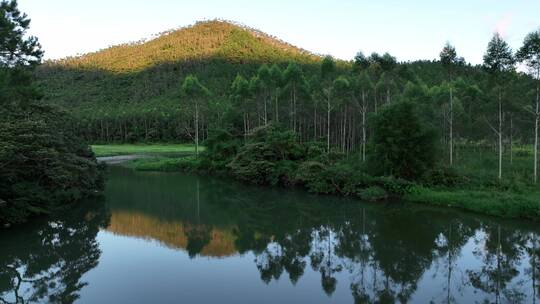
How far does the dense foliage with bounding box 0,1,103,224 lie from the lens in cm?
1992

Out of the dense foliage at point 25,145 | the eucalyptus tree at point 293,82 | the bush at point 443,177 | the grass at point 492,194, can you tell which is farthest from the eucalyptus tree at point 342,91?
the dense foliage at point 25,145

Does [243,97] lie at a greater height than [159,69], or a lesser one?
lesser

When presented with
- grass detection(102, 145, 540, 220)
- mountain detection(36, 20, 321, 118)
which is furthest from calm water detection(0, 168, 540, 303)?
mountain detection(36, 20, 321, 118)

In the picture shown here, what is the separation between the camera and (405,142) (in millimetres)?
28188

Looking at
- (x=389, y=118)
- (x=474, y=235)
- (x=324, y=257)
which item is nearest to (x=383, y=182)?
(x=389, y=118)

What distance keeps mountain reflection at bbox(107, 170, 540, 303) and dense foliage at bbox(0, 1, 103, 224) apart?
3.55 meters

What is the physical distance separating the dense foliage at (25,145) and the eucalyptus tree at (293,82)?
2246 centimetres

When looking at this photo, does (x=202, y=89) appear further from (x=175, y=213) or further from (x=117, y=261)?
(x=117, y=261)

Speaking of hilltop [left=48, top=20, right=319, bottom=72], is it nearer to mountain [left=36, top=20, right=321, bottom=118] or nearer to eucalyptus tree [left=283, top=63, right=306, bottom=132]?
mountain [left=36, top=20, right=321, bottom=118]

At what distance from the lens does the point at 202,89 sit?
56.7m

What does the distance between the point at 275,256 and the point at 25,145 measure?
12035 mm

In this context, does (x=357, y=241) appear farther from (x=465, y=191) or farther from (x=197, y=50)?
(x=197, y=50)

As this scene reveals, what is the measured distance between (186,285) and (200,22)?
16483cm

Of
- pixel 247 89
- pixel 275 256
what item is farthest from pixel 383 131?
pixel 247 89
